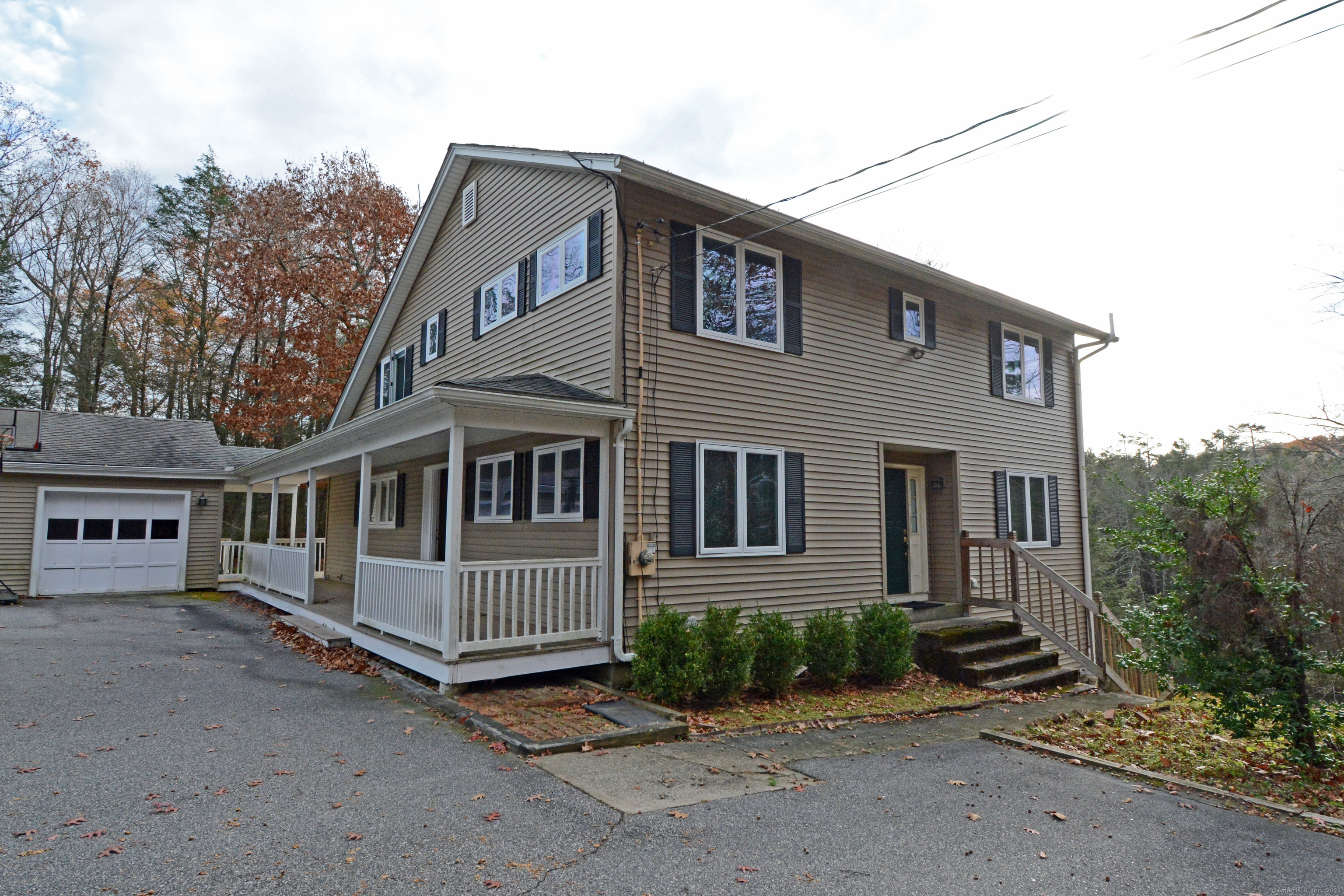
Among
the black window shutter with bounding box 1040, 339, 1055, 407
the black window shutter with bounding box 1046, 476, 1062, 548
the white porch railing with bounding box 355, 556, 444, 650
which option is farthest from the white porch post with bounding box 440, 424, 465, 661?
the black window shutter with bounding box 1040, 339, 1055, 407

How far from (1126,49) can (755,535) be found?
226 inches

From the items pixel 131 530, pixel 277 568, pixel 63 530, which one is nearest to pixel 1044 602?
pixel 277 568

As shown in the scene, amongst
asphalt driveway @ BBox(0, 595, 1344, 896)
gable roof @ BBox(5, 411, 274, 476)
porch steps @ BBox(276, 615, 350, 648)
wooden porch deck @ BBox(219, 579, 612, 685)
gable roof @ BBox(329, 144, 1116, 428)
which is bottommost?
asphalt driveway @ BBox(0, 595, 1344, 896)

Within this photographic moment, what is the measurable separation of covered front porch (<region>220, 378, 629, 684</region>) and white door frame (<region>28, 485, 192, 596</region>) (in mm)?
4356

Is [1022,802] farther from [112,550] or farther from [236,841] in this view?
[112,550]

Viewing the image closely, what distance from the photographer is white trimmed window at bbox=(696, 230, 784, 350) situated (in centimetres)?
920

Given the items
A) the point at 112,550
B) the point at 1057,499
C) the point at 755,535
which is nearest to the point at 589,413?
the point at 755,535

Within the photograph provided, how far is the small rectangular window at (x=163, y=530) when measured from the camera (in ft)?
53.8

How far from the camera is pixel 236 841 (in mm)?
4066

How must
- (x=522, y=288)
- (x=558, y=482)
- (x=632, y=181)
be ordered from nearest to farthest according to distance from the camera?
(x=632, y=181), (x=558, y=482), (x=522, y=288)

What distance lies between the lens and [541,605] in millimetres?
9055

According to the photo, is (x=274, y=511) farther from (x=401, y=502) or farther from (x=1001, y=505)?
(x=1001, y=505)

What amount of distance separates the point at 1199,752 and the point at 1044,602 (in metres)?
5.56

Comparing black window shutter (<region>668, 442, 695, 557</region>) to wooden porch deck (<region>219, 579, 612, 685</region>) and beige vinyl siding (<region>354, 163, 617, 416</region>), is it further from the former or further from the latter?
wooden porch deck (<region>219, 579, 612, 685</region>)
